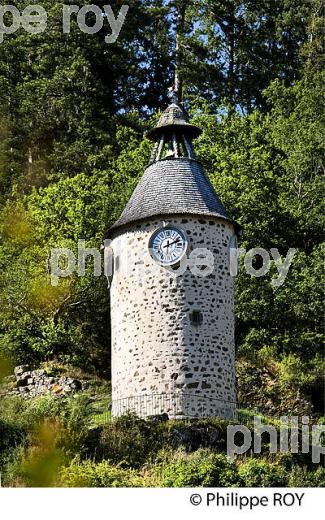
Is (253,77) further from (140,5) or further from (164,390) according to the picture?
(164,390)

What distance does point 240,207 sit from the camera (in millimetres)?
32406

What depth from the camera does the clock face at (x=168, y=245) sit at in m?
22.9

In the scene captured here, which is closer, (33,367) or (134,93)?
(33,367)

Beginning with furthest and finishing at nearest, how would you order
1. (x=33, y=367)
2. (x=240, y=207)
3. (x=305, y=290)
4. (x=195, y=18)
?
(x=195, y=18), (x=240, y=207), (x=305, y=290), (x=33, y=367)

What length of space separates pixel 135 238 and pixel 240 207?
943 cm

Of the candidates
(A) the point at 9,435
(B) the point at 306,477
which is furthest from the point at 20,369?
(B) the point at 306,477

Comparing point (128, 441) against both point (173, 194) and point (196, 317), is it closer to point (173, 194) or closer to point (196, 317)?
point (196, 317)

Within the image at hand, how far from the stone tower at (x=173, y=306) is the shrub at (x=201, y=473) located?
9.45 ft

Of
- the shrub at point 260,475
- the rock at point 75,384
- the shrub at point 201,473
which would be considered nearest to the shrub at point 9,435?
the shrub at point 201,473

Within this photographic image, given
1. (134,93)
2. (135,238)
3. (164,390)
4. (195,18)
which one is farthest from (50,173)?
(164,390)

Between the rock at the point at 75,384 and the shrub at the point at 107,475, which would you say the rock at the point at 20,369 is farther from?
the shrub at the point at 107,475

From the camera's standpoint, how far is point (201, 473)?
18.0 m

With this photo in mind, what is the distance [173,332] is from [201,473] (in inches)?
194

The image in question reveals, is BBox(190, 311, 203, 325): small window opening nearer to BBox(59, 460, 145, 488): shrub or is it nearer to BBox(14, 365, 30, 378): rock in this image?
BBox(59, 460, 145, 488): shrub
